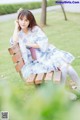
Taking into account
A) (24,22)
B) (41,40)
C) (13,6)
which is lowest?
(13,6)

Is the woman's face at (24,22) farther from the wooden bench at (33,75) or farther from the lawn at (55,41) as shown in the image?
the lawn at (55,41)

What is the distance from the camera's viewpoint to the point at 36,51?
5.40 meters

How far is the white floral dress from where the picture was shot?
5.18 metres

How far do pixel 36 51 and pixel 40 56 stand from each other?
92 mm

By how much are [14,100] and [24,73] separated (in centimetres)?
439

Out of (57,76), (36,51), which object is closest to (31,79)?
(57,76)

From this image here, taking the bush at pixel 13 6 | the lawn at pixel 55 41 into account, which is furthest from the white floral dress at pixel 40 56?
the bush at pixel 13 6

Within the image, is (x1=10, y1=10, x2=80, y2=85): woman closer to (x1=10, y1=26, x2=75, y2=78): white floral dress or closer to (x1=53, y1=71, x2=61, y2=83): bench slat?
(x1=10, y1=26, x2=75, y2=78): white floral dress

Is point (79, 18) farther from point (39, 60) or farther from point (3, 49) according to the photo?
point (39, 60)

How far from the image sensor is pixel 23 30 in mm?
5426

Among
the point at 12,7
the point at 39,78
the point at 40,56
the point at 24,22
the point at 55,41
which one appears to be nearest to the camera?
the point at 39,78

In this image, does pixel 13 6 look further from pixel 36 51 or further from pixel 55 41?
pixel 36 51

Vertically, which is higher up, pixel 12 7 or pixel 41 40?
pixel 41 40

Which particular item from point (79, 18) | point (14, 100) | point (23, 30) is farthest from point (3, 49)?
point (14, 100)
